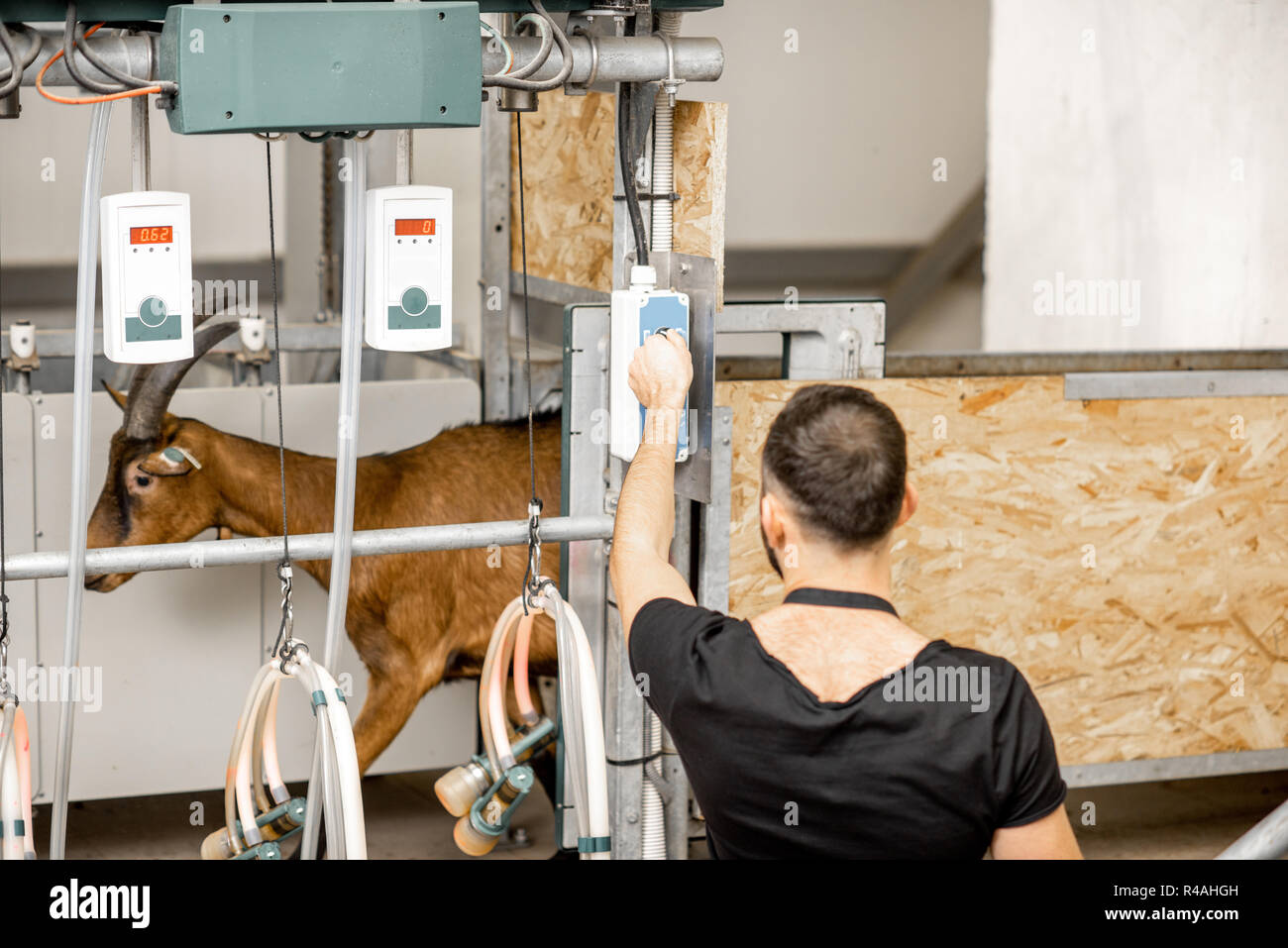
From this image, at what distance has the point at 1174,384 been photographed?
119 inches

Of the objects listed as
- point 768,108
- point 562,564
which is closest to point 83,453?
point 562,564

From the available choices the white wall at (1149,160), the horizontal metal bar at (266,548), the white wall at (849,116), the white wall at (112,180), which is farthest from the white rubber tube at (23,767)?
the white wall at (849,116)

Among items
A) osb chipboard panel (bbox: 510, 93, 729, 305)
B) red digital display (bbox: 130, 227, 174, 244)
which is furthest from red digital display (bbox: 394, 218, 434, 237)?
osb chipboard panel (bbox: 510, 93, 729, 305)

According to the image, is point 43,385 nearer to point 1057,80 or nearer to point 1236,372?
point 1057,80

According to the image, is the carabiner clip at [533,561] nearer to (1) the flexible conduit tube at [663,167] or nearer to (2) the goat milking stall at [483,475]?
(2) the goat milking stall at [483,475]

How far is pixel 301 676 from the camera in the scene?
76.2 inches

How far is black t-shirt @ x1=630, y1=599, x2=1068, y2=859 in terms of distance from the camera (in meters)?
1.43

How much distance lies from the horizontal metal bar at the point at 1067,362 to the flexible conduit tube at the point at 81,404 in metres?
1.58

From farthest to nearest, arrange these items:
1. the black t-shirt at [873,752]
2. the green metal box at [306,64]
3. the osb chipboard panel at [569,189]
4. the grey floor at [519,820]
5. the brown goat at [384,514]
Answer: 1. the grey floor at [519,820]
2. the osb chipboard panel at [569,189]
3. the brown goat at [384,514]
4. the green metal box at [306,64]
5. the black t-shirt at [873,752]

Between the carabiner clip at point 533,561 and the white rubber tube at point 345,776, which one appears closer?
the white rubber tube at point 345,776

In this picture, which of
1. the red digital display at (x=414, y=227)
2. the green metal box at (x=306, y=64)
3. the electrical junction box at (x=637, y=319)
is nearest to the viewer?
the green metal box at (x=306, y=64)

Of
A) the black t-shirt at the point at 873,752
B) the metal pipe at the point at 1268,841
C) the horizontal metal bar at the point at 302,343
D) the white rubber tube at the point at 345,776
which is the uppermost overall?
the horizontal metal bar at the point at 302,343

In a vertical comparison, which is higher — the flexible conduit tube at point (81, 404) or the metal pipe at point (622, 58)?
the metal pipe at point (622, 58)

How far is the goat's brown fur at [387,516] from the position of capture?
325 centimetres
